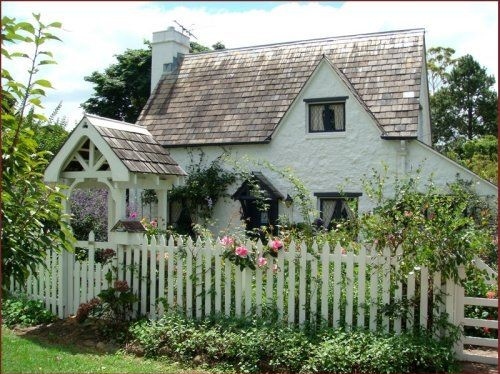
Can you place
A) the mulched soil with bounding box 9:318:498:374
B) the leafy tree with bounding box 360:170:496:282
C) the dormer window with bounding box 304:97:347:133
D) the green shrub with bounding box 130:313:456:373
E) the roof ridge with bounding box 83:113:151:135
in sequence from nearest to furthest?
the green shrub with bounding box 130:313:456:373 → the leafy tree with bounding box 360:170:496:282 → the mulched soil with bounding box 9:318:498:374 → the roof ridge with bounding box 83:113:151:135 → the dormer window with bounding box 304:97:347:133

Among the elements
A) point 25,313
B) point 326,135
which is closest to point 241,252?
point 25,313

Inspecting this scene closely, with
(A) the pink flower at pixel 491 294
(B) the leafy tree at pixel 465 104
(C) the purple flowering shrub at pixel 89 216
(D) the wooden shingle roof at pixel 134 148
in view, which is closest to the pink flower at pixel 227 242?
(D) the wooden shingle roof at pixel 134 148

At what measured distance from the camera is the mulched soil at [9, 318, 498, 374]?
25.2ft

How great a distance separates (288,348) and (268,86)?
39.1 ft

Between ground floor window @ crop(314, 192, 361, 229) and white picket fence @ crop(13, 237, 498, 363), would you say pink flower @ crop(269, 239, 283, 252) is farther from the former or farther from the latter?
ground floor window @ crop(314, 192, 361, 229)

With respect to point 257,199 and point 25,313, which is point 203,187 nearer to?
point 257,199

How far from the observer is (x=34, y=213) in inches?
175

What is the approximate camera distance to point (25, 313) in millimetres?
9156

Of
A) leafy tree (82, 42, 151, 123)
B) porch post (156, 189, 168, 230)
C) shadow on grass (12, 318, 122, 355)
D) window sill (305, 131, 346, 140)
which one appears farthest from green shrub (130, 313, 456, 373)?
leafy tree (82, 42, 151, 123)

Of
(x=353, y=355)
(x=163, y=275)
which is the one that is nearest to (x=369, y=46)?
(x=163, y=275)

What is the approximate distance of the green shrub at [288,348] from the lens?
251 inches

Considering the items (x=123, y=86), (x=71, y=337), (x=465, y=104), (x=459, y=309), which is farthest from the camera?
(x=465, y=104)

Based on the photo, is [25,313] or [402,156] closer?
[25,313]

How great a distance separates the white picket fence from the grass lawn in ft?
3.26
